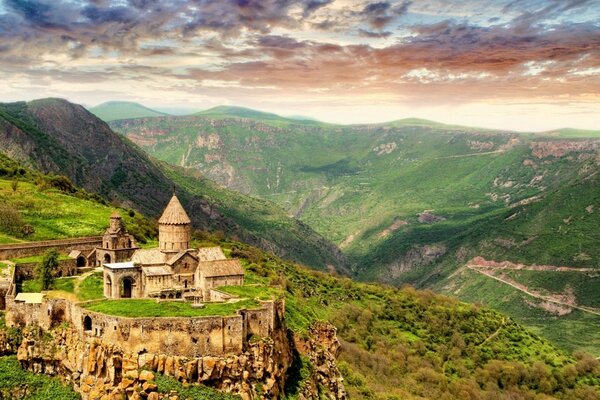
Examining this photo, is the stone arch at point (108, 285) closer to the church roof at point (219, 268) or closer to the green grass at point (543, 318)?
the church roof at point (219, 268)

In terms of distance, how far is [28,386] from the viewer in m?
43.0

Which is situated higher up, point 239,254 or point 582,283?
point 239,254

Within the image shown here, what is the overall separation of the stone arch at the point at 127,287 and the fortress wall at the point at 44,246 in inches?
659

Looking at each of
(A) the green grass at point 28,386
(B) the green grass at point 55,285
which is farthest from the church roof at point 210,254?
(A) the green grass at point 28,386

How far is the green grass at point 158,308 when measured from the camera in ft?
139

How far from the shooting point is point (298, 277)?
124 m

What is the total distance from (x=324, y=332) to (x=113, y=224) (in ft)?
94.0

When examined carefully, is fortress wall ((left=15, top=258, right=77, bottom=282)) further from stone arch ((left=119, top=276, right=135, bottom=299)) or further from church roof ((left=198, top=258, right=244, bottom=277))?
church roof ((left=198, top=258, right=244, bottom=277))

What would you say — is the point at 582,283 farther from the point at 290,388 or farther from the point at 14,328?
the point at 14,328

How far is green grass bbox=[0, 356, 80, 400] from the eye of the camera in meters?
42.4

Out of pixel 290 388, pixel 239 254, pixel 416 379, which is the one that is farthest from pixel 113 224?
pixel 416 379

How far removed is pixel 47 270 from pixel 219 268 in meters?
15.3

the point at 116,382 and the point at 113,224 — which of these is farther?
the point at 113,224

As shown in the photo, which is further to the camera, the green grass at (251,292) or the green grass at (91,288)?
the green grass at (251,292)
